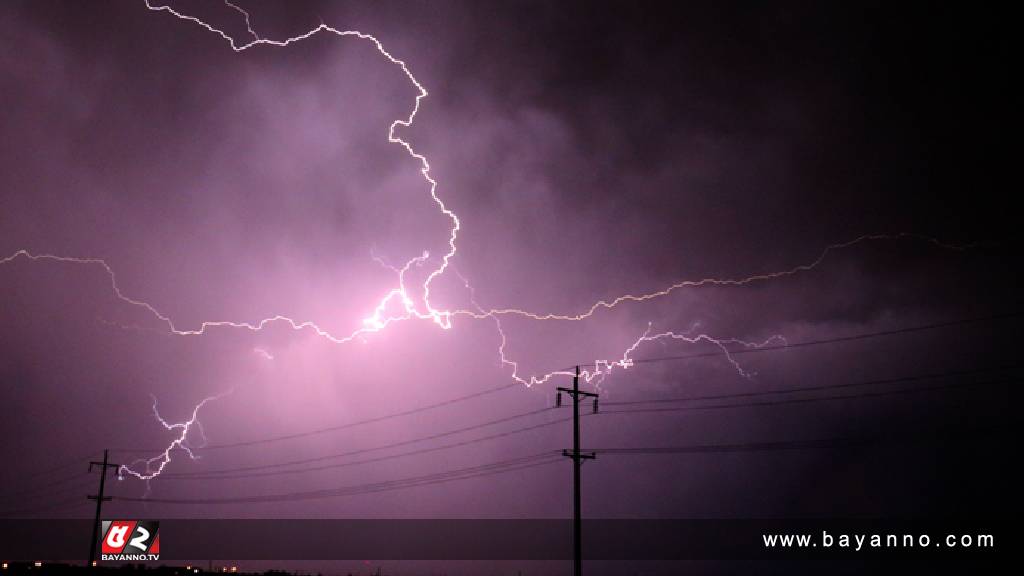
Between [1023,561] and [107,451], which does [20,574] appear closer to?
[107,451]

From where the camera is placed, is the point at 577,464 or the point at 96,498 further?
the point at 96,498

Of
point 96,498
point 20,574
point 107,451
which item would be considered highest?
point 107,451

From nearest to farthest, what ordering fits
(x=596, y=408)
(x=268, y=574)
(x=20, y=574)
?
1. (x=596, y=408)
2. (x=20, y=574)
3. (x=268, y=574)

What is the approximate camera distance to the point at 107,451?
41.3m

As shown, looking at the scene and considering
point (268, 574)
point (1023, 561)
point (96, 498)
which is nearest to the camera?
point (1023, 561)

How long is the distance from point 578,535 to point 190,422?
24.3 m

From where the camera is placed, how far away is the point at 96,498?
39219 mm

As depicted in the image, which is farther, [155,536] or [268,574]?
[155,536]

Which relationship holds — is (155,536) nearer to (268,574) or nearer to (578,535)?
(268,574)

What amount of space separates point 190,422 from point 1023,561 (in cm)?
3562

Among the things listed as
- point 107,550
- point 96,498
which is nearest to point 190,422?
point 96,498

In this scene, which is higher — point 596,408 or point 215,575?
point 596,408

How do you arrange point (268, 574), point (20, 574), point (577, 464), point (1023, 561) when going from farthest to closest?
1. point (268, 574)
2. point (20, 574)
3. point (1023, 561)
4. point (577, 464)

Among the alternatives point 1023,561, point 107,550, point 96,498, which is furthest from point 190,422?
point 1023,561
